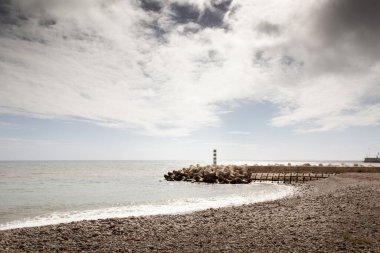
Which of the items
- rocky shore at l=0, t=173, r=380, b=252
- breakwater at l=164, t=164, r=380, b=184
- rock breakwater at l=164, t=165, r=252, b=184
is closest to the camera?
rocky shore at l=0, t=173, r=380, b=252

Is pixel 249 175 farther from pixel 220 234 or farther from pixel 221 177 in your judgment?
pixel 220 234

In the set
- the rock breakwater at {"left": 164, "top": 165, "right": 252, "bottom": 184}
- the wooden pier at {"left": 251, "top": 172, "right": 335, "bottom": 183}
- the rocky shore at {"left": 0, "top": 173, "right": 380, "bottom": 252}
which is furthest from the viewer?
the rock breakwater at {"left": 164, "top": 165, "right": 252, "bottom": 184}

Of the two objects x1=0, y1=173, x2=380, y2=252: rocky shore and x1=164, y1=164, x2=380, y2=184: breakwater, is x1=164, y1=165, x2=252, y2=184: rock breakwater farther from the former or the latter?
x1=0, y1=173, x2=380, y2=252: rocky shore

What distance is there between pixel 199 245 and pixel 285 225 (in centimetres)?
443

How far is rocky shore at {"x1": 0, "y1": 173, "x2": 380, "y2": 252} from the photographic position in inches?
396

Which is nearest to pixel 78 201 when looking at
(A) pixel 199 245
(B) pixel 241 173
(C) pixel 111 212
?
(C) pixel 111 212

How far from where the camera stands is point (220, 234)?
11867 millimetres

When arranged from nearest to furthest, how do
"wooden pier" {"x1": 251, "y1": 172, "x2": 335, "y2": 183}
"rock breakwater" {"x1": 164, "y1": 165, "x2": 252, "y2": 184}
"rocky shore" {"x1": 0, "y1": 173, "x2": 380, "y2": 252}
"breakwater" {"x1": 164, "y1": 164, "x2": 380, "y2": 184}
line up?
"rocky shore" {"x1": 0, "y1": 173, "x2": 380, "y2": 252} → "wooden pier" {"x1": 251, "y1": 172, "x2": 335, "y2": 183} → "rock breakwater" {"x1": 164, "y1": 165, "x2": 252, "y2": 184} → "breakwater" {"x1": 164, "y1": 164, "x2": 380, "y2": 184}

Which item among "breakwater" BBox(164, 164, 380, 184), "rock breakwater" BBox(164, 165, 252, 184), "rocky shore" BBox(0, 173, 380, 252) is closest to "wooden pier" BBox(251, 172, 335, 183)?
"breakwater" BBox(164, 164, 380, 184)

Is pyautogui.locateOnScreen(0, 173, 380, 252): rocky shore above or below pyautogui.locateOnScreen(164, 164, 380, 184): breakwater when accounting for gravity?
below

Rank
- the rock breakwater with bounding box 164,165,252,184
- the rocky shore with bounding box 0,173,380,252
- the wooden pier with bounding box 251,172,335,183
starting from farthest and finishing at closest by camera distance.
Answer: the rock breakwater with bounding box 164,165,252,184 < the wooden pier with bounding box 251,172,335,183 < the rocky shore with bounding box 0,173,380,252

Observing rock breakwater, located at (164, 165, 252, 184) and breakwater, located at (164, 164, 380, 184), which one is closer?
rock breakwater, located at (164, 165, 252, 184)

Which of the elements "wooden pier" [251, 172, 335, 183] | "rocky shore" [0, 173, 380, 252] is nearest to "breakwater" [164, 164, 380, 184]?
"wooden pier" [251, 172, 335, 183]

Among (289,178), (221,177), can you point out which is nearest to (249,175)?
(221,177)
